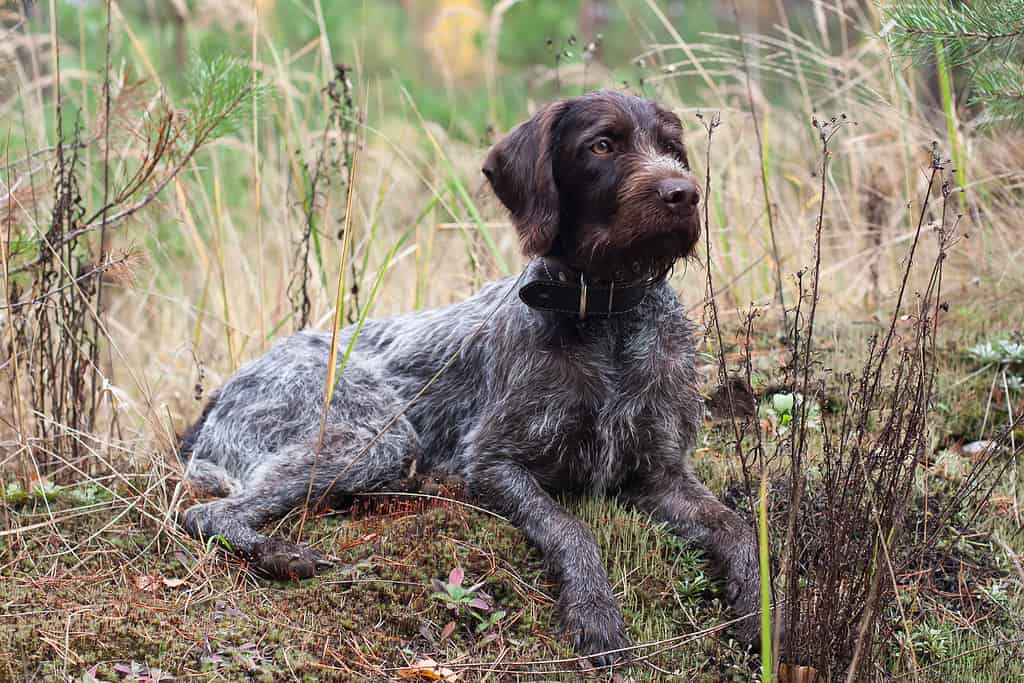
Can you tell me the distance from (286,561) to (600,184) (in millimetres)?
1779

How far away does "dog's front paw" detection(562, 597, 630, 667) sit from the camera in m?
3.27

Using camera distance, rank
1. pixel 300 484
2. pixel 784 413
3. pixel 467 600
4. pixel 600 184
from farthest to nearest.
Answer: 1. pixel 784 413
2. pixel 300 484
3. pixel 600 184
4. pixel 467 600

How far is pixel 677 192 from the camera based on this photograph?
358cm

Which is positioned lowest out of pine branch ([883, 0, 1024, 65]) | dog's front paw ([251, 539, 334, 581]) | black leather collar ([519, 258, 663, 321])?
dog's front paw ([251, 539, 334, 581])

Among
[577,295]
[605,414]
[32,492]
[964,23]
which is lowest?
[32,492]

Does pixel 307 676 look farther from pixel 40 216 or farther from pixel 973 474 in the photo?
pixel 40 216

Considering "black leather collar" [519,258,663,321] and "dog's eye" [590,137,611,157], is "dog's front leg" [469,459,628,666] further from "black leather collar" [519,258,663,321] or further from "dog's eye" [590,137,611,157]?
"dog's eye" [590,137,611,157]

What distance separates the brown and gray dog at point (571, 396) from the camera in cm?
369

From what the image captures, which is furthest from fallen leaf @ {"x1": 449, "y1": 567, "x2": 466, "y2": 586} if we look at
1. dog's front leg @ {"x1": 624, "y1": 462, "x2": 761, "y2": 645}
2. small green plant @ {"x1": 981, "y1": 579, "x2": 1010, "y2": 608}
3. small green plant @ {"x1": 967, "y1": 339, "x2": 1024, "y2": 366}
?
small green plant @ {"x1": 967, "y1": 339, "x2": 1024, "y2": 366}

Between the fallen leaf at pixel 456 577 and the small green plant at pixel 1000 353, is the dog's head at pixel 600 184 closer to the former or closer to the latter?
the fallen leaf at pixel 456 577

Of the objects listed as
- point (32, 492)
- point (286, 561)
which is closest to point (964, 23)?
point (286, 561)

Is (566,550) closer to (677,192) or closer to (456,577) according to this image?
(456,577)

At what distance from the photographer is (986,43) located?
348 centimetres

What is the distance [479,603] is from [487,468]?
708 millimetres
